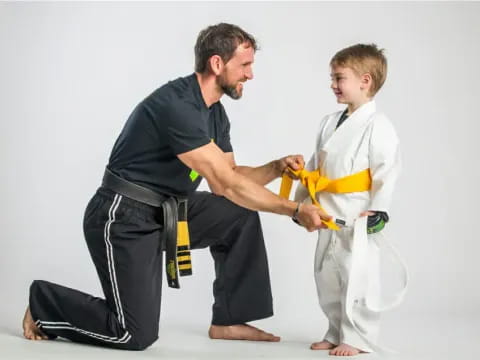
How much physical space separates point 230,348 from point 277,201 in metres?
0.70

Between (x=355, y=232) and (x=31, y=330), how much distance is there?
150 cm

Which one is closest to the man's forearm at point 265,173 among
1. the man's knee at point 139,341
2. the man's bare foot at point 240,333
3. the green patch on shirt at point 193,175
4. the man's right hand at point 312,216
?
the green patch on shirt at point 193,175

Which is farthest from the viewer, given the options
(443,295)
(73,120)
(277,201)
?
(73,120)

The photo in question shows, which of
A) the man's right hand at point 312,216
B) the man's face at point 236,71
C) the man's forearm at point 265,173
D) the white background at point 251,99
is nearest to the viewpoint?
the man's right hand at point 312,216

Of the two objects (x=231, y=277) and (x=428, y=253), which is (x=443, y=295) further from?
(x=231, y=277)

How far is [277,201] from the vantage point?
Answer: 12.4ft

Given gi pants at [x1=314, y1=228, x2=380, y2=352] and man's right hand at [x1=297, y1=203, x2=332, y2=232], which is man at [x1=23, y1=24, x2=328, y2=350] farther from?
gi pants at [x1=314, y1=228, x2=380, y2=352]

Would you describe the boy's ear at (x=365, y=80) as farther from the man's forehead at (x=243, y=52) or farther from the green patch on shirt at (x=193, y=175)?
the green patch on shirt at (x=193, y=175)

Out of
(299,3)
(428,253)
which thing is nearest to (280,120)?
(299,3)

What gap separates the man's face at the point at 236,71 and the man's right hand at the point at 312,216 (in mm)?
701

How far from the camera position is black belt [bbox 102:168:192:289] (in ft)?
13.1

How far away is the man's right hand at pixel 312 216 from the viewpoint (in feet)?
12.1

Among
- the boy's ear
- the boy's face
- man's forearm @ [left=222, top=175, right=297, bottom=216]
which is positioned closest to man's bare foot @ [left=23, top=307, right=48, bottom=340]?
man's forearm @ [left=222, top=175, right=297, bottom=216]

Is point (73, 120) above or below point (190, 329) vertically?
above
